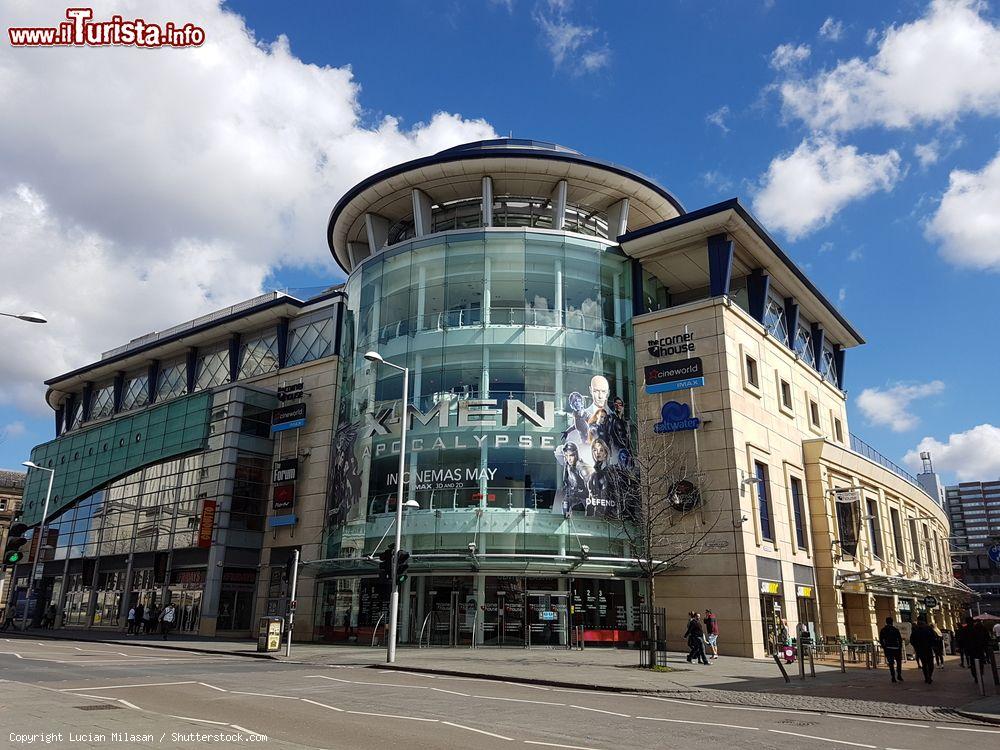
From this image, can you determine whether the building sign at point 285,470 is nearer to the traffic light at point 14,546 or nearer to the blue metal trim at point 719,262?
the traffic light at point 14,546

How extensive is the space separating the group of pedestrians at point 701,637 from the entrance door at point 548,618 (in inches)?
229

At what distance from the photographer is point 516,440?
114 feet

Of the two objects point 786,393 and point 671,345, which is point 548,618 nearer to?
point 671,345

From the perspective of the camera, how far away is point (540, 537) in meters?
33.5

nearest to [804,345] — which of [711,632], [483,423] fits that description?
[483,423]

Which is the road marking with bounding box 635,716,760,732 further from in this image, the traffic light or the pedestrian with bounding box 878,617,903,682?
the traffic light

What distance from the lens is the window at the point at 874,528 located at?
4678 centimetres

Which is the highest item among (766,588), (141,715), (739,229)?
(739,229)

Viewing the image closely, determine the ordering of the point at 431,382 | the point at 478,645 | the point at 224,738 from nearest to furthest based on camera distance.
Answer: the point at 224,738
the point at 478,645
the point at 431,382

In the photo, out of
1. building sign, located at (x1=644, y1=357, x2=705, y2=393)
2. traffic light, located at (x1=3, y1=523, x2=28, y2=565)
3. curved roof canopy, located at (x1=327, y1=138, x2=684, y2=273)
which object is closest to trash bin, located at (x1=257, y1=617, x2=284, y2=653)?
traffic light, located at (x1=3, y1=523, x2=28, y2=565)

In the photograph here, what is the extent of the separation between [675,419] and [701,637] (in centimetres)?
1222

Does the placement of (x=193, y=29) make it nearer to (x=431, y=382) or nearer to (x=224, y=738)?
(x=224, y=738)

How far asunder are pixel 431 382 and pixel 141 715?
2548 centimetres

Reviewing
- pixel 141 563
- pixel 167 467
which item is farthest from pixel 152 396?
pixel 141 563
